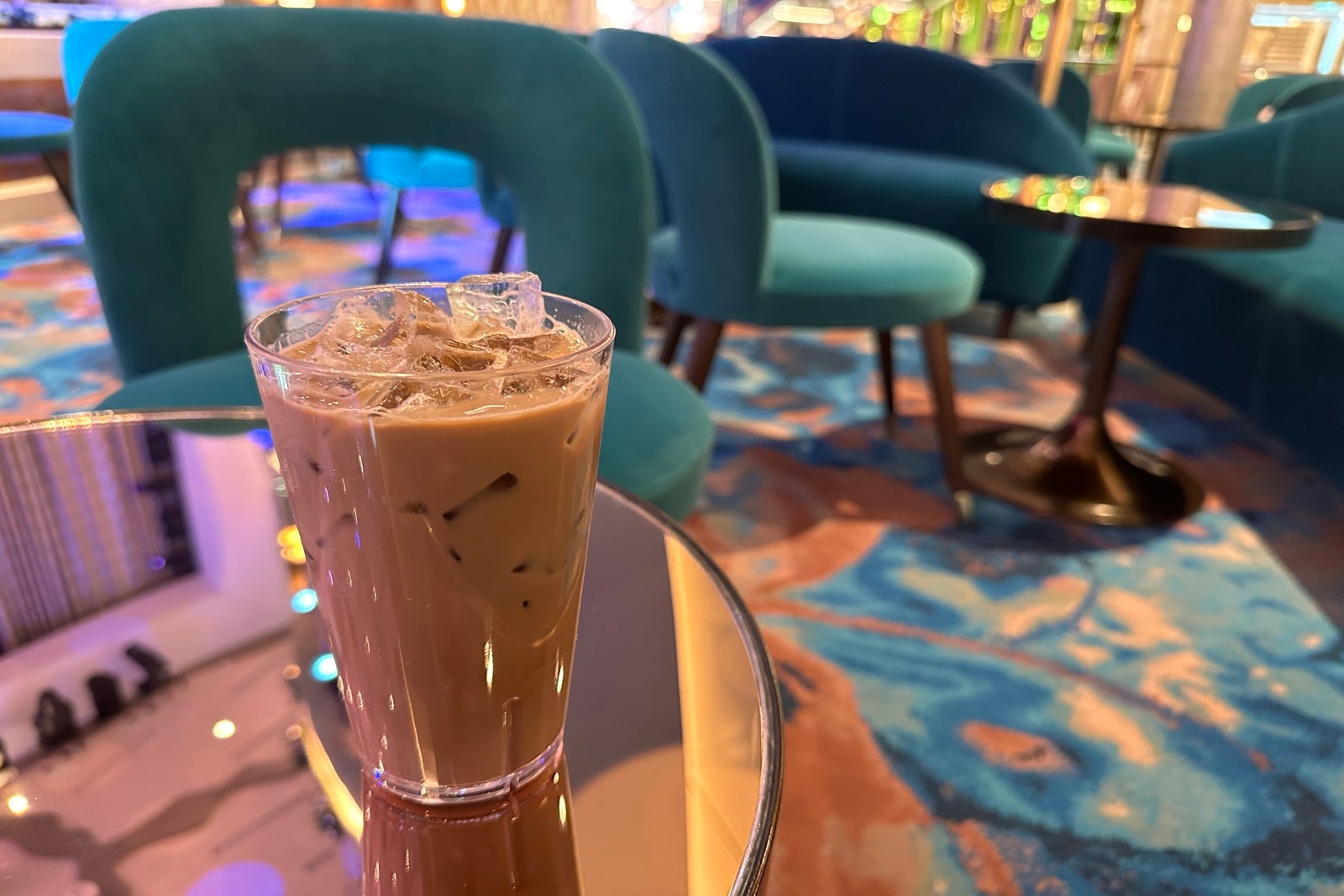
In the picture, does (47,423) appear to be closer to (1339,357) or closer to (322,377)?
(322,377)

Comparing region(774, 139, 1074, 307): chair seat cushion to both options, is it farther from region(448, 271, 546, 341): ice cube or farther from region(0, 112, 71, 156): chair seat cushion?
region(448, 271, 546, 341): ice cube

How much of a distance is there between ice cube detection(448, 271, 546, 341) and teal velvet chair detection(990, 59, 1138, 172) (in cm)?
298

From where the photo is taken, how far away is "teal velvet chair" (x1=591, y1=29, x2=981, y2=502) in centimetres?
152

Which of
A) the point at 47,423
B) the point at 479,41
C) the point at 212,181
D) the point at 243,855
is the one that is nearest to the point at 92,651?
the point at 243,855

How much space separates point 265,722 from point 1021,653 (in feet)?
3.97

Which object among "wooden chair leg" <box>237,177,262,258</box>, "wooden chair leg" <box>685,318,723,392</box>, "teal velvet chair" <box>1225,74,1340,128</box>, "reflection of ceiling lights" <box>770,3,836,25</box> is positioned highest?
"reflection of ceiling lights" <box>770,3,836,25</box>

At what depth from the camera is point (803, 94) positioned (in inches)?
128

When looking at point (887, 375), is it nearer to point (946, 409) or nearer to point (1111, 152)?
point (946, 409)

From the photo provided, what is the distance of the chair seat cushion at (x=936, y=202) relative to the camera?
8.59 feet

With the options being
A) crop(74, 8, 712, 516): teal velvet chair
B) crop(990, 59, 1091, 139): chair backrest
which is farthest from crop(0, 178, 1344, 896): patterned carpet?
crop(990, 59, 1091, 139): chair backrest

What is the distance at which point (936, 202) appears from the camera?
2648 mm

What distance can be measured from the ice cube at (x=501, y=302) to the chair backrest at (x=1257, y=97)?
3.95m

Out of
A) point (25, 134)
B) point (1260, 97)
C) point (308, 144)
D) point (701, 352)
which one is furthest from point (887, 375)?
point (25, 134)

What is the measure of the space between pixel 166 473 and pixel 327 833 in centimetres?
44
